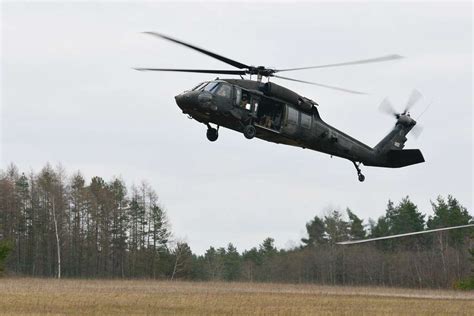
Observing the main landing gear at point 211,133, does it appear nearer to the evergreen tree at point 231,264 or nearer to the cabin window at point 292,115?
the cabin window at point 292,115

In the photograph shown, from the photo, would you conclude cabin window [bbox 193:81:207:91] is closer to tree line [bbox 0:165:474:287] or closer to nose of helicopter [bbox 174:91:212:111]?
nose of helicopter [bbox 174:91:212:111]

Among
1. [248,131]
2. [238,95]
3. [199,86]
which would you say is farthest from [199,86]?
[248,131]

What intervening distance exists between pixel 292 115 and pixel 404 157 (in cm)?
648

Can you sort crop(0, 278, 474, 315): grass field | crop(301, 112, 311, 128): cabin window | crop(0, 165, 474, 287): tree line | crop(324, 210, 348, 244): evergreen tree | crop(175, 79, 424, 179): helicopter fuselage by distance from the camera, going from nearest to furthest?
A: crop(0, 278, 474, 315): grass field, crop(175, 79, 424, 179): helicopter fuselage, crop(301, 112, 311, 128): cabin window, crop(0, 165, 474, 287): tree line, crop(324, 210, 348, 244): evergreen tree

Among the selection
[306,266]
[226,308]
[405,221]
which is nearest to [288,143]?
[226,308]

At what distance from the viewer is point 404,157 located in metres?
35.8

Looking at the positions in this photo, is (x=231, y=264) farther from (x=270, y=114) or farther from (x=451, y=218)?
(x=270, y=114)

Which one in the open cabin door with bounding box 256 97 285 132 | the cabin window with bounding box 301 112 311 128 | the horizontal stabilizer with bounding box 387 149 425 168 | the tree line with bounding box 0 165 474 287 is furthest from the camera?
the tree line with bounding box 0 165 474 287

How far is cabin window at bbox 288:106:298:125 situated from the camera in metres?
31.4

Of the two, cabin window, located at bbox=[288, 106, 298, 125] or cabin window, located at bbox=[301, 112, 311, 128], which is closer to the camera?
cabin window, located at bbox=[288, 106, 298, 125]

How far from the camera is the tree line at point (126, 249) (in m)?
68.3

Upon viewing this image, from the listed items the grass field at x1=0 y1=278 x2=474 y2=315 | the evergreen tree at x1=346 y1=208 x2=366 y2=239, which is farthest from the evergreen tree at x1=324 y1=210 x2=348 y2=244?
the grass field at x1=0 y1=278 x2=474 y2=315

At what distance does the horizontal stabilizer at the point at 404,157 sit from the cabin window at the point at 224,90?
8.80 m

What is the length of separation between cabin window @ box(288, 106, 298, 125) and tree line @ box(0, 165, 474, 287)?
1365 inches
